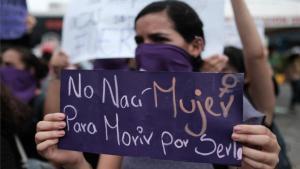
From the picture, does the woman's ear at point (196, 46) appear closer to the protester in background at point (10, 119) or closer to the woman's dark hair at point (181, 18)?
the woman's dark hair at point (181, 18)

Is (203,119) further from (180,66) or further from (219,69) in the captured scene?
(219,69)

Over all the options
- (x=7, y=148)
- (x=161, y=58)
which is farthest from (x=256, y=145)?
(x=7, y=148)

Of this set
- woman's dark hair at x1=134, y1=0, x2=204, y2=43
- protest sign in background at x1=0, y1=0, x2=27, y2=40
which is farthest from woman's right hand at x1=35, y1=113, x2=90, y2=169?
protest sign in background at x1=0, y1=0, x2=27, y2=40

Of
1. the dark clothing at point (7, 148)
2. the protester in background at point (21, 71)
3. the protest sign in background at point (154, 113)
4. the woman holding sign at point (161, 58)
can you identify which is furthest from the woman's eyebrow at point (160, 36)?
the protester in background at point (21, 71)

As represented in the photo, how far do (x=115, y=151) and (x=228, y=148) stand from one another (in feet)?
1.11

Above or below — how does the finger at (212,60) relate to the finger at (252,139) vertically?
above

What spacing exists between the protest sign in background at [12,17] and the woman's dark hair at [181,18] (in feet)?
5.22

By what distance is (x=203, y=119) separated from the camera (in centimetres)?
142

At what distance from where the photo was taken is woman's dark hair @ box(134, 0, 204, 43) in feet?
6.01

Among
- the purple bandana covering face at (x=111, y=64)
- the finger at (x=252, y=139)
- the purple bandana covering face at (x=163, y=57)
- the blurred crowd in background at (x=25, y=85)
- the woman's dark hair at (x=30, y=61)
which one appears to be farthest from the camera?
the woman's dark hair at (x=30, y=61)

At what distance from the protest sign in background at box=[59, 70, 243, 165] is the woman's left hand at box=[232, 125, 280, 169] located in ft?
0.09

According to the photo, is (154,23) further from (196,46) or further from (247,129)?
(247,129)

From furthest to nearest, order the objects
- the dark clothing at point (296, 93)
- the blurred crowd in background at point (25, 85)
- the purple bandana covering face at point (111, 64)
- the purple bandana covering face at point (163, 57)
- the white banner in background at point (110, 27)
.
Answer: the dark clothing at point (296, 93), the purple bandana covering face at point (111, 64), the blurred crowd in background at point (25, 85), the white banner in background at point (110, 27), the purple bandana covering face at point (163, 57)

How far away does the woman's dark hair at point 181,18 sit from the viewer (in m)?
1.83
